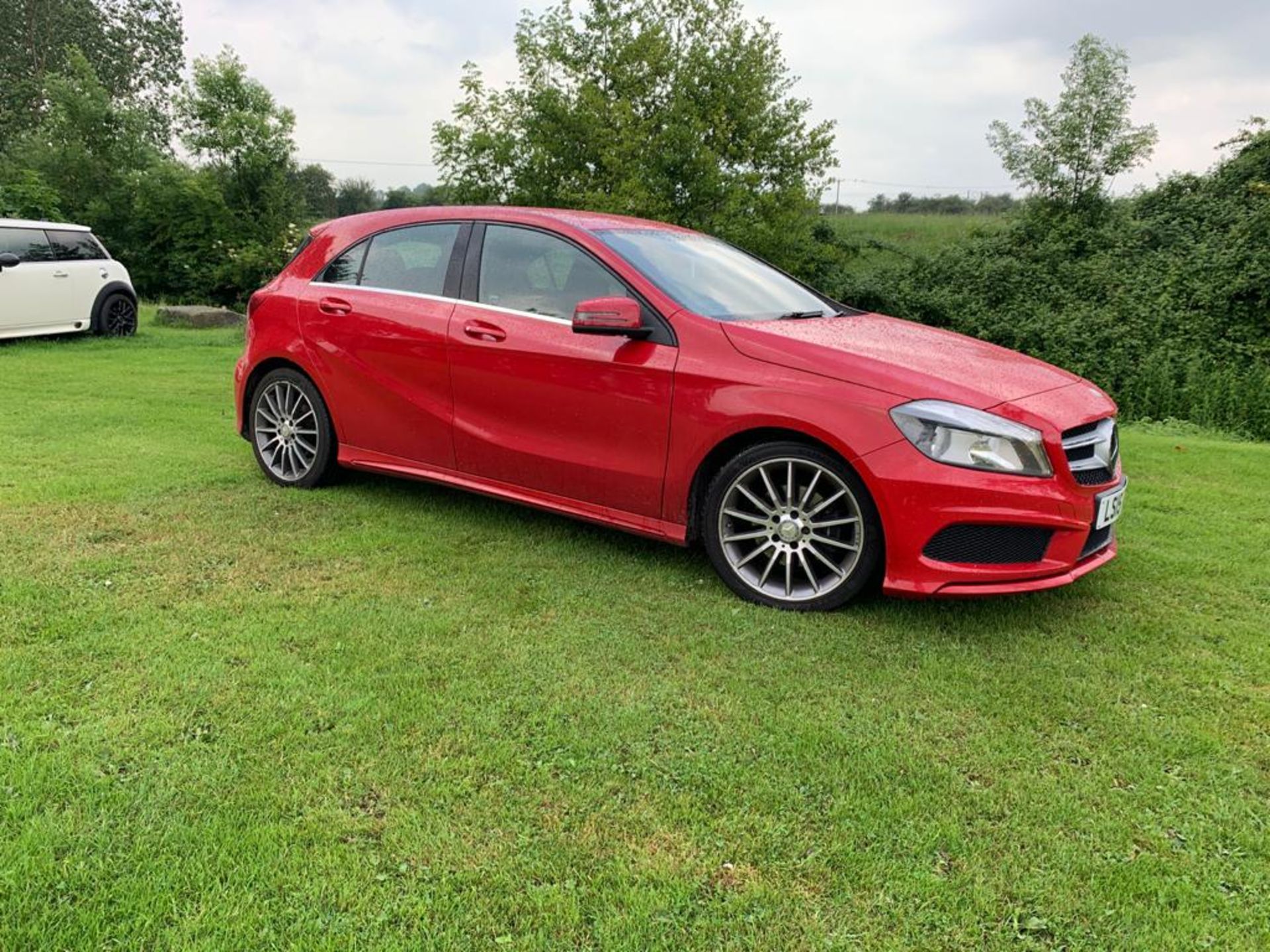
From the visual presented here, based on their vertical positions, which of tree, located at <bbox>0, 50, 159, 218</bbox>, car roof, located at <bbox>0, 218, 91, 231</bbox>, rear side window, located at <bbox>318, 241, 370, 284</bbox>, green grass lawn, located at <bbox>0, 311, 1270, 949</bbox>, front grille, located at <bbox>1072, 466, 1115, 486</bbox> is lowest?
green grass lawn, located at <bbox>0, 311, 1270, 949</bbox>

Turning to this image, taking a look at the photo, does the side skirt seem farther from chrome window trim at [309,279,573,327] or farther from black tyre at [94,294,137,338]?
black tyre at [94,294,137,338]

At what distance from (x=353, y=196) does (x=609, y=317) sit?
55.0 meters

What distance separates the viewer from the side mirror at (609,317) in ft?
12.3

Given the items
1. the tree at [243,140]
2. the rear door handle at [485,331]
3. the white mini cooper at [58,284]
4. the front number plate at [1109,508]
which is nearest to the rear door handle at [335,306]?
the rear door handle at [485,331]

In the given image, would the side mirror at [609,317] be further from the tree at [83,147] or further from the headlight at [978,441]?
the tree at [83,147]

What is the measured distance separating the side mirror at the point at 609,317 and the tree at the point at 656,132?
13.9 metres

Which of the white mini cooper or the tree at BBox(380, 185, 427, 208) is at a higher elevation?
the tree at BBox(380, 185, 427, 208)

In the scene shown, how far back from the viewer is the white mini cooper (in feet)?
34.6

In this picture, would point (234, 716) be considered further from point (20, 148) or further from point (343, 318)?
point (20, 148)

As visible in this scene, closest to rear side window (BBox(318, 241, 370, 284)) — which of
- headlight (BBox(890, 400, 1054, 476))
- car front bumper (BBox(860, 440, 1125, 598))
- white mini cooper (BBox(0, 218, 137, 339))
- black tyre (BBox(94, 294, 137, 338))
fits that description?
car front bumper (BBox(860, 440, 1125, 598))

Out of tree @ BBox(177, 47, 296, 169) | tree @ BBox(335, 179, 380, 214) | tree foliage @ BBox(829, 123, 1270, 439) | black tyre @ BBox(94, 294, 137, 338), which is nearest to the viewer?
black tyre @ BBox(94, 294, 137, 338)

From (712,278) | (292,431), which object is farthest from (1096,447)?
(292,431)

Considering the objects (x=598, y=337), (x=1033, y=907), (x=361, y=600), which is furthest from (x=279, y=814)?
(x=598, y=337)

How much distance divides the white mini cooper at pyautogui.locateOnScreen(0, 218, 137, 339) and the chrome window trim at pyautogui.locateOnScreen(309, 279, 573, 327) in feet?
25.7
